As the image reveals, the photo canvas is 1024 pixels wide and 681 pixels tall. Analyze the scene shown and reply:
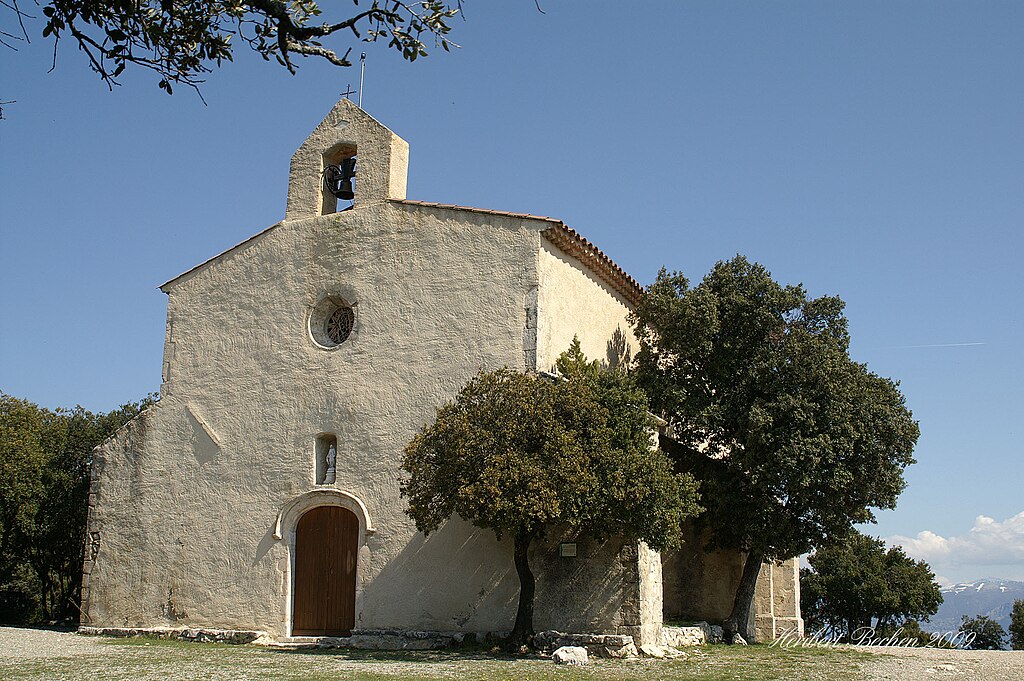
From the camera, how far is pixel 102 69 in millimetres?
7332

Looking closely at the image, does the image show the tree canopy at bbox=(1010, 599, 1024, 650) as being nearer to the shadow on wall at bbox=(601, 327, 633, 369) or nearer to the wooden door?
the shadow on wall at bbox=(601, 327, 633, 369)

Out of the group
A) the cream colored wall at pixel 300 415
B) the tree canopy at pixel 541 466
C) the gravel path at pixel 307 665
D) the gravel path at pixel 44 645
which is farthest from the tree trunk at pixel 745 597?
the gravel path at pixel 44 645

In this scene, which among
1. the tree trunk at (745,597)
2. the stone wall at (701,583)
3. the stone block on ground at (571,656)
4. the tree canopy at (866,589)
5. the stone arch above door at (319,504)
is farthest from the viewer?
the tree canopy at (866,589)

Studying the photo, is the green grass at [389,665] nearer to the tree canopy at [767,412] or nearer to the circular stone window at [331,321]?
the tree canopy at [767,412]

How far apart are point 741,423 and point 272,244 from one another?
10.6 m

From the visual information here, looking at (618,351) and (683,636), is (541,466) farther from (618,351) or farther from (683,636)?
(618,351)

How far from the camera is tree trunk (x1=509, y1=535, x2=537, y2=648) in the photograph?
14.9m

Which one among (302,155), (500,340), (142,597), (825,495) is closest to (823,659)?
(825,495)

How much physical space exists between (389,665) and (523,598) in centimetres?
260

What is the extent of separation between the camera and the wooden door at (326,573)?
57.8 ft

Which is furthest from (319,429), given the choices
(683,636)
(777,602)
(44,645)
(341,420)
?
(777,602)

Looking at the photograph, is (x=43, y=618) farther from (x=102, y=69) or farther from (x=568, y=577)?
(x=102, y=69)

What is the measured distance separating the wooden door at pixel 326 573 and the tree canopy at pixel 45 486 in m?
9.89

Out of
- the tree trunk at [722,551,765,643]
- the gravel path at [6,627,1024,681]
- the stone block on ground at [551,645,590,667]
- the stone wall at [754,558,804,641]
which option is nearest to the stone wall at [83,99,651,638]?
the stone block on ground at [551,645,590,667]
